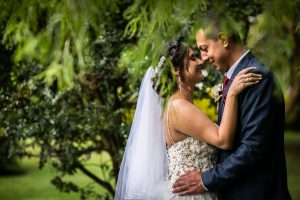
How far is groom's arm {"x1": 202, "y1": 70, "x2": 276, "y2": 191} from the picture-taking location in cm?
300

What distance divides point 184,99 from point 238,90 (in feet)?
1.72

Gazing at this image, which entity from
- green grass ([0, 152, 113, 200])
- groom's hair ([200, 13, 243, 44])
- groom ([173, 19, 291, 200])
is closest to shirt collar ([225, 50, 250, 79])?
groom ([173, 19, 291, 200])

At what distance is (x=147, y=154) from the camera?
3.73m

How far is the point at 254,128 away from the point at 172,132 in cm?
67

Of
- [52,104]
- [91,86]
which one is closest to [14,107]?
[52,104]

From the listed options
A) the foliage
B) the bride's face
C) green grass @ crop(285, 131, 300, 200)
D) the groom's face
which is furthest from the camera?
green grass @ crop(285, 131, 300, 200)

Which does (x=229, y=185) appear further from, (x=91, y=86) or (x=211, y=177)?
(x=91, y=86)

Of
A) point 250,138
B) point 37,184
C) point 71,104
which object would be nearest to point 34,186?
point 37,184

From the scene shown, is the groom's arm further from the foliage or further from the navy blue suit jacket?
the foliage

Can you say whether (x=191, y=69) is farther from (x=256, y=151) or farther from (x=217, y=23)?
(x=217, y=23)

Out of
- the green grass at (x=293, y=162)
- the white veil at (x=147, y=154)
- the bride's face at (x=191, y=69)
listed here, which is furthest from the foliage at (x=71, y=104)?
the green grass at (x=293, y=162)

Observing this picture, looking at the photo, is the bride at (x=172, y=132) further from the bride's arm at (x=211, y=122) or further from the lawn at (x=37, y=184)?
the lawn at (x=37, y=184)

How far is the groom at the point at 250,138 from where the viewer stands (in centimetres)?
301

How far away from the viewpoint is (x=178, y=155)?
3529 millimetres
